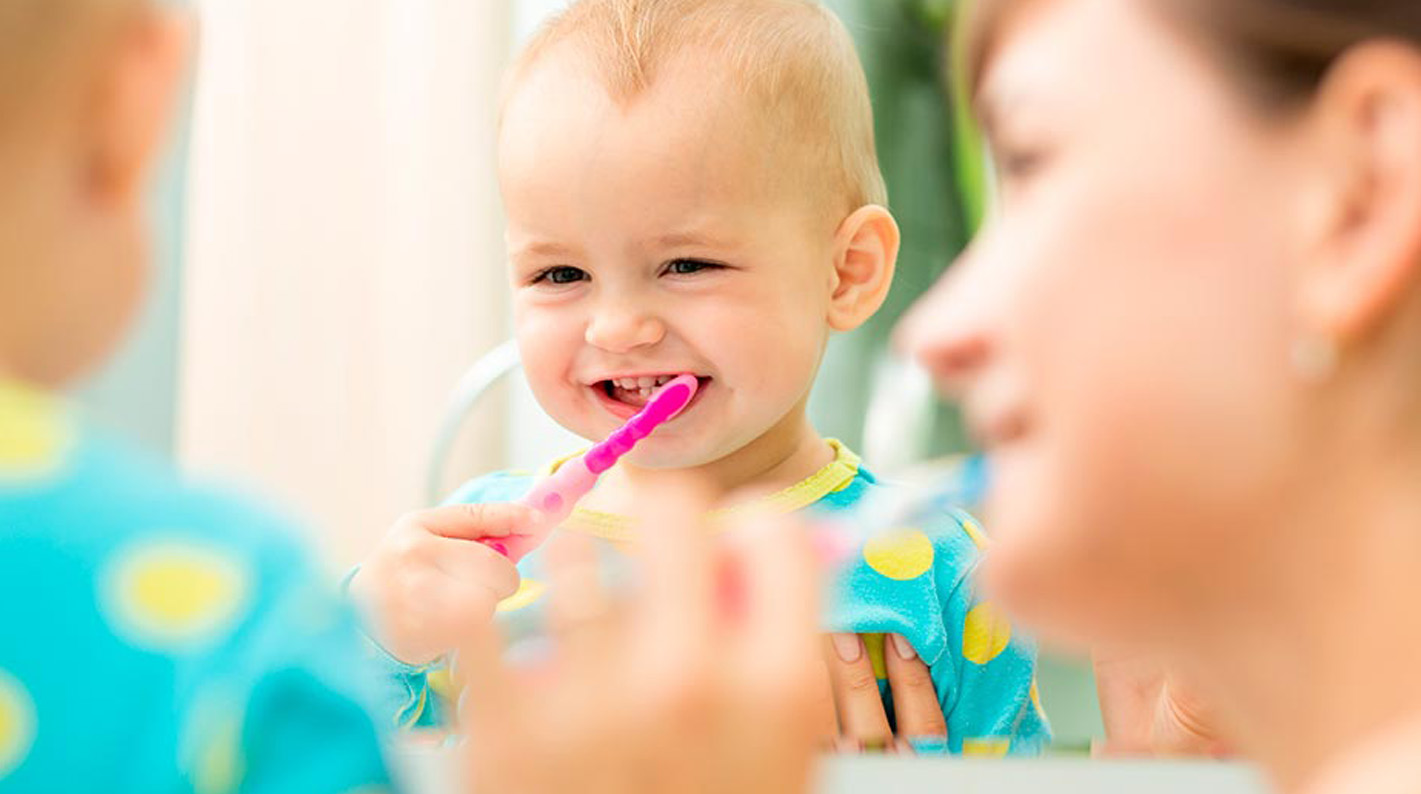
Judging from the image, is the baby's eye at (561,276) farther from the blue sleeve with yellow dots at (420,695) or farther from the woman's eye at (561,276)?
the blue sleeve with yellow dots at (420,695)

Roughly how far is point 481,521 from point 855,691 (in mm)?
247

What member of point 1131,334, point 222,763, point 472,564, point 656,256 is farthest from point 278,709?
point 656,256

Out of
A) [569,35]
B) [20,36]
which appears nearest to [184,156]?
[569,35]

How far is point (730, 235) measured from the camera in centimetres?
94

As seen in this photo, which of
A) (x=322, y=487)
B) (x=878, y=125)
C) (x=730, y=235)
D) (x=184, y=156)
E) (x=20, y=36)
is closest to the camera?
(x=20, y=36)

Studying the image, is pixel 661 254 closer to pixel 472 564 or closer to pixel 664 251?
pixel 664 251

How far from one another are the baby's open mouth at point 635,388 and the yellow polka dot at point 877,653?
0.60ft

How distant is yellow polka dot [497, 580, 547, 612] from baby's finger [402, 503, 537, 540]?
0.07 metres

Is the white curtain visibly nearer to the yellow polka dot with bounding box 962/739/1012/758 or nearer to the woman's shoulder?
the yellow polka dot with bounding box 962/739/1012/758

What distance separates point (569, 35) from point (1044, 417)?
621 millimetres

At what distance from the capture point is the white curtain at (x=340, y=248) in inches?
74.1

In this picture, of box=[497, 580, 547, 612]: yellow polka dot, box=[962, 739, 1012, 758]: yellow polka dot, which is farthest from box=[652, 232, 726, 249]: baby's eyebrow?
box=[962, 739, 1012, 758]: yellow polka dot

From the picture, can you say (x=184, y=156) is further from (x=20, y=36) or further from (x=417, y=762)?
(x=20, y=36)

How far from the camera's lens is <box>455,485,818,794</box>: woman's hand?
14.6 inches
